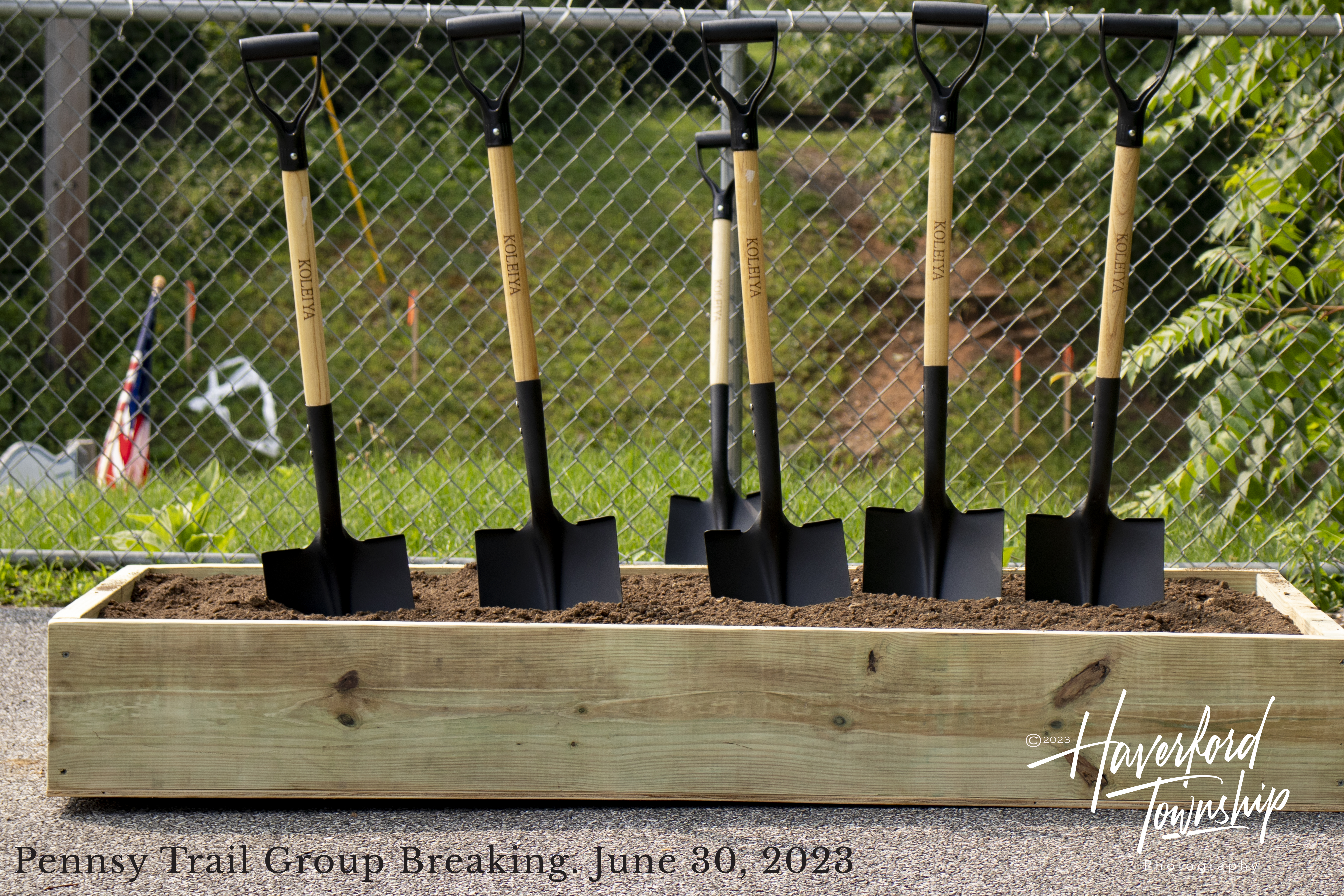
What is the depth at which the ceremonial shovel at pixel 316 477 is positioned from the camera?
1.79 m

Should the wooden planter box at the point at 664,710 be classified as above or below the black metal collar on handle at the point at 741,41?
below

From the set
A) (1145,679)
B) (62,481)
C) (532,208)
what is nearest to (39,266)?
(532,208)

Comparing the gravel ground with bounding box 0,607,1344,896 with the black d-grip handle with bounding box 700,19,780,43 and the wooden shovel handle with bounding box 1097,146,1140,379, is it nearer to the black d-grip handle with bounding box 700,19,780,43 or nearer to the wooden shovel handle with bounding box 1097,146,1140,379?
the wooden shovel handle with bounding box 1097,146,1140,379

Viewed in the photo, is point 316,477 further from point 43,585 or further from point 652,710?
point 43,585

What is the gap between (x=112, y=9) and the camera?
2381 mm

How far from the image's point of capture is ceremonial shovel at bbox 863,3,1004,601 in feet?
6.11

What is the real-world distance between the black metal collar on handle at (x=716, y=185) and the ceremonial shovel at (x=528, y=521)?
1.71ft

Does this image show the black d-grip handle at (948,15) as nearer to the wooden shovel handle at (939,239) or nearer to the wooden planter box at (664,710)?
the wooden shovel handle at (939,239)

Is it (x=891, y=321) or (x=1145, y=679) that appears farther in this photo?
(x=891, y=321)

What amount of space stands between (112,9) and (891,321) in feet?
10.4

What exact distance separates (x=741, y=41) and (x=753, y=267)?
17.6 inches

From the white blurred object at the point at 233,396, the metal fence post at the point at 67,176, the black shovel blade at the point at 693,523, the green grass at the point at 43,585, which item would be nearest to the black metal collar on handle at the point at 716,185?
the black shovel blade at the point at 693,523

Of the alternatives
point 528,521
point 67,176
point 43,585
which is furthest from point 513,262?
point 67,176

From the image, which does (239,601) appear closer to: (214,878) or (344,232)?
(214,878)
